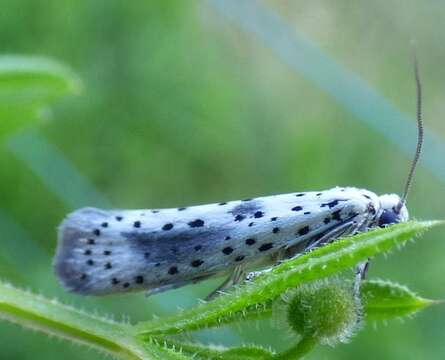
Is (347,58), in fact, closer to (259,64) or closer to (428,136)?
(259,64)

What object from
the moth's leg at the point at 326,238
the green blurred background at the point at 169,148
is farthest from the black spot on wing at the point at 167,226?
the green blurred background at the point at 169,148

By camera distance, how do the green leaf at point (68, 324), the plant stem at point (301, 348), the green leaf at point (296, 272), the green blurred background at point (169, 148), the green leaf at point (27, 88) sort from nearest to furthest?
1. the green leaf at point (296, 272)
2. the plant stem at point (301, 348)
3. the green leaf at point (68, 324)
4. the green leaf at point (27, 88)
5. the green blurred background at point (169, 148)

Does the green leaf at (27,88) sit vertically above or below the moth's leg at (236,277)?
above

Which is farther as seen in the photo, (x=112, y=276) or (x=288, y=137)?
(x=288, y=137)

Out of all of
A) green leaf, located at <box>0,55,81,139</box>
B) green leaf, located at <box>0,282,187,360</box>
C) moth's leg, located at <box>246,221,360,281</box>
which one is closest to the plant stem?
green leaf, located at <box>0,282,187,360</box>

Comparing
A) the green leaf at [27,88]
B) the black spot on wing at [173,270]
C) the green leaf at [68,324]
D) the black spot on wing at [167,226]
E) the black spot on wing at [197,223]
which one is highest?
the green leaf at [27,88]

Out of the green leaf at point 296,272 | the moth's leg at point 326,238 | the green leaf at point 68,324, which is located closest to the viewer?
the green leaf at point 296,272

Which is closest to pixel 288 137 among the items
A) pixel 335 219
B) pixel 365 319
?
pixel 335 219

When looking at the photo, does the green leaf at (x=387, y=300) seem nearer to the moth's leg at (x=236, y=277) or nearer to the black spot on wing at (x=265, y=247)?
the black spot on wing at (x=265, y=247)
